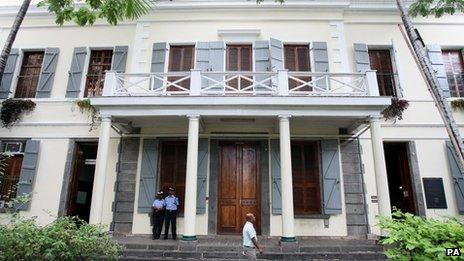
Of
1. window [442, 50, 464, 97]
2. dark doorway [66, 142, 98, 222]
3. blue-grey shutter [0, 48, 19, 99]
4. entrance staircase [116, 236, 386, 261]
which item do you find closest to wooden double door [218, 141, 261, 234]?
entrance staircase [116, 236, 386, 261]

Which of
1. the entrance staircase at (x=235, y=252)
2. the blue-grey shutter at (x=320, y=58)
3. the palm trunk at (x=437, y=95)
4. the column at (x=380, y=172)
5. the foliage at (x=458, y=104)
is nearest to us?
the palm trunk at (x=437, y=95)

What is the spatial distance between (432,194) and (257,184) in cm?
529

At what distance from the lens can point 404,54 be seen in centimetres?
1109

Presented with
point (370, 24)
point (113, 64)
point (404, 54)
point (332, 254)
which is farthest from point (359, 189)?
point (113, 64)

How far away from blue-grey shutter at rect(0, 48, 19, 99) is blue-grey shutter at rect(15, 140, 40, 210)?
2166 mm

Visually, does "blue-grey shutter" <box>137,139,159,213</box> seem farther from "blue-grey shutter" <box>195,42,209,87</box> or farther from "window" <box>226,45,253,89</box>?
"window" <box>226,45,253,89</box>

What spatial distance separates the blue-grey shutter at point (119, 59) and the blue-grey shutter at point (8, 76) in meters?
3.65

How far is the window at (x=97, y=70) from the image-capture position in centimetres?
1114

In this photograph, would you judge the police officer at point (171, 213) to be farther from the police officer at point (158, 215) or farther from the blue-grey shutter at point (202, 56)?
the blue-grey shutter at point (202, 56)

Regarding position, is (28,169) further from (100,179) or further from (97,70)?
(97,70)

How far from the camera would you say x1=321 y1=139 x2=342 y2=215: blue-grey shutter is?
947 cm

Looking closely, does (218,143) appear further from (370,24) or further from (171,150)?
(370,24)

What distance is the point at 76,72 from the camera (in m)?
11.1

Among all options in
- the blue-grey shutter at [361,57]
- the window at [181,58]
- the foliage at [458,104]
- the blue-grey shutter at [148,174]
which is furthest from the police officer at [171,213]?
the foliage at [458,104]
